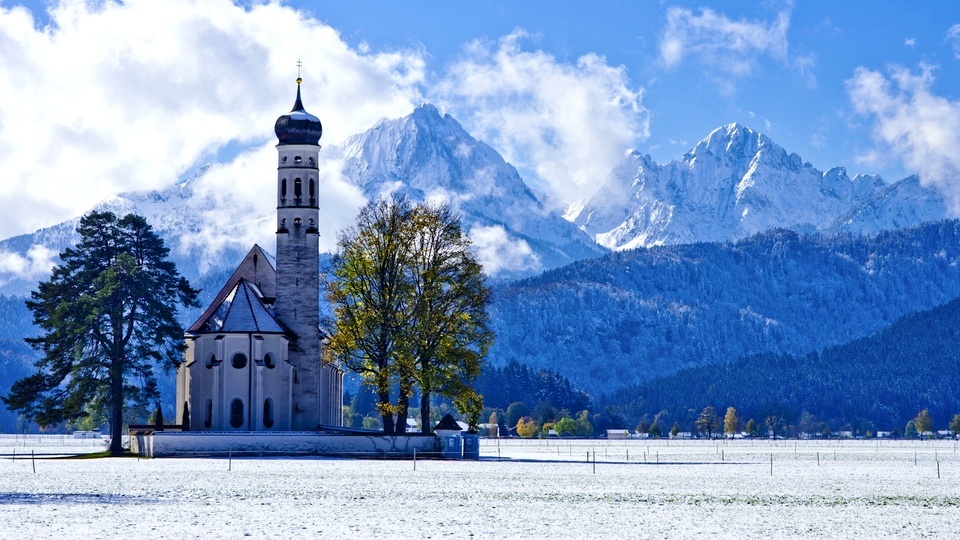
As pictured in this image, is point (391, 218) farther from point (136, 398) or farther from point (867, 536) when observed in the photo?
point (867, 536)

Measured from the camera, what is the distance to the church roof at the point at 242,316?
106438 mm

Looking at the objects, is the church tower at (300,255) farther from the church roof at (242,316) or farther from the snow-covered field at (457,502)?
the snow-covered field at (457,502)

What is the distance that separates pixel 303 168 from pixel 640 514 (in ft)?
214

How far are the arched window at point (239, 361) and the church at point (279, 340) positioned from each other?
6cm

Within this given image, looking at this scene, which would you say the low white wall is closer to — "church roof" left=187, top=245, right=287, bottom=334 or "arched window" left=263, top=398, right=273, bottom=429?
"arched window" left=263, top=398, right=273, bottom=429

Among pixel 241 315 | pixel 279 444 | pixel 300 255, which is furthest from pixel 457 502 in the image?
pixel 300 255

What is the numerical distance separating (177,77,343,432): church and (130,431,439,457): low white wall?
6435 millimetres

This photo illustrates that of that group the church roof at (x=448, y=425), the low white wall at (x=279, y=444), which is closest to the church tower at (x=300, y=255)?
the low white wall at (x=279, y=444)

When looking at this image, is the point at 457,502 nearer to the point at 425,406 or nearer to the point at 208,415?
the point at 425,406

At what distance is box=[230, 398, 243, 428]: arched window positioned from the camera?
106188mm

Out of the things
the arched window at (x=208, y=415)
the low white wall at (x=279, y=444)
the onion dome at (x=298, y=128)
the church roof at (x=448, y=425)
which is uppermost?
the onion dome at (x=298, y=128)

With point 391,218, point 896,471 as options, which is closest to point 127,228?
point 391,218

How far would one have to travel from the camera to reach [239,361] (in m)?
107

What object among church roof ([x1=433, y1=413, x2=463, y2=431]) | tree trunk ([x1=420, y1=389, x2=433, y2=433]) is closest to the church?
tree trunk ([x1=420, y1=389, x2=433, y2=433])
